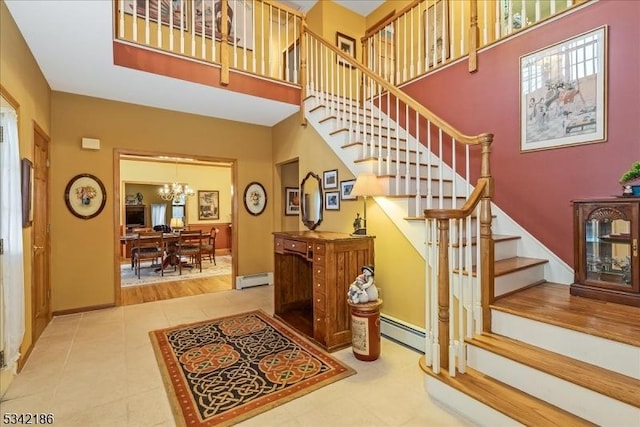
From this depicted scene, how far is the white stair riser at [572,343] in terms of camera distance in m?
1.67

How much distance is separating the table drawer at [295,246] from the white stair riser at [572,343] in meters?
1.75

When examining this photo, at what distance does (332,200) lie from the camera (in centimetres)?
410

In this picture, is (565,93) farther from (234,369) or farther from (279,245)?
(234,369)

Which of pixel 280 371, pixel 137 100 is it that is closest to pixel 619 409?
pixel 280 371

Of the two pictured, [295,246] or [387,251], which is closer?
[387,251]

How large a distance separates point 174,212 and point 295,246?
7.95 m

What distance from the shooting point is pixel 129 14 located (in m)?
4.72

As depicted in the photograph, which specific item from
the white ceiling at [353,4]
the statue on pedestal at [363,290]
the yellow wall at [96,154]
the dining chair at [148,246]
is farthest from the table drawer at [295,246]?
the white ceiling at [353,4]

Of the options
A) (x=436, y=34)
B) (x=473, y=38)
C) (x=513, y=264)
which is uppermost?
(x=436, y=34)

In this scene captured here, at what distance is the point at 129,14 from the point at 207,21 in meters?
1.24

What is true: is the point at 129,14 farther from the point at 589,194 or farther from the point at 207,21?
the point at 589,194

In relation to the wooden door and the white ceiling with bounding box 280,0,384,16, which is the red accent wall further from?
the wooden door

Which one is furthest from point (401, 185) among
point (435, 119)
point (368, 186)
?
point (435, 119)

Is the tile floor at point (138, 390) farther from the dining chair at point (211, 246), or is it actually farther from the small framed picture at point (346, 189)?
the dining chair at point (211, 246)
